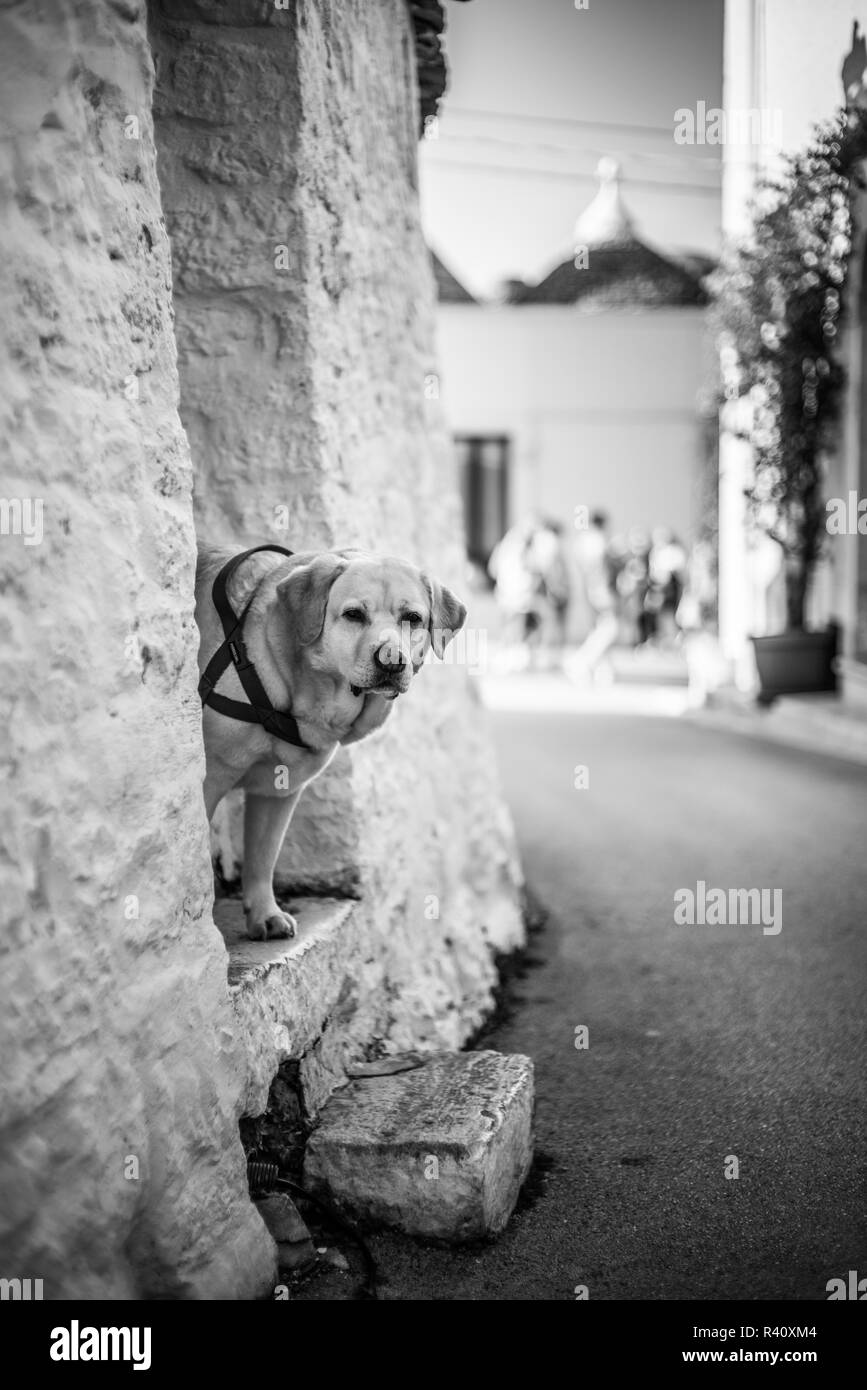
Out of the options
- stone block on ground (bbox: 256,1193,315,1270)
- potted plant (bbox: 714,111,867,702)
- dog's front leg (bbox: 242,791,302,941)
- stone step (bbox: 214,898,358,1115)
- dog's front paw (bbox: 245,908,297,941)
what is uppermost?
potted plant (bbox: 714,111,867,702)

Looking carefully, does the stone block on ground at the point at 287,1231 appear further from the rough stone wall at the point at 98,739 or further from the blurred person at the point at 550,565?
the blurred person at the point at 550,565

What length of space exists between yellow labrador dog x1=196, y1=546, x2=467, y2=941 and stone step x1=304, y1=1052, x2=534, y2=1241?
0.95 m

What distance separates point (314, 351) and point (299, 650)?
4.27 ft

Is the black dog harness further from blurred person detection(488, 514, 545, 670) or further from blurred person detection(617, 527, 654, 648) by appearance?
blurred person detection(617, 527, 654, 648)

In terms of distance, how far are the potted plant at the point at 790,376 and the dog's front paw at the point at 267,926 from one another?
10.7 m

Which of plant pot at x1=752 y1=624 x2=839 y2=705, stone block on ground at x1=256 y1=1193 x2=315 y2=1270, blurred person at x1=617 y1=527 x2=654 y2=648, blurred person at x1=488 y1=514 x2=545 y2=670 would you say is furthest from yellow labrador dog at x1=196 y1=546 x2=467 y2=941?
blurred person at x1=617 y1=527 x2=654 y2=648

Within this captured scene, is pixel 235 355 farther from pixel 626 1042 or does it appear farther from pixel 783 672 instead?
pixel 783 672

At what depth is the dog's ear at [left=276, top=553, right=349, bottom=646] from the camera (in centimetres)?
329

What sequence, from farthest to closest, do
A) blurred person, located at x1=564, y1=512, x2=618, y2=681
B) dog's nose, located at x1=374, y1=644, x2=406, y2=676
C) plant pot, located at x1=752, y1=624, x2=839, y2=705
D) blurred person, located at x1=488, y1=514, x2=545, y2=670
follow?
blurred person, located at x1=488, y1=514, x2=545, y2=670, blurred person, located at x1=564, y1=512, x2=618, y2=681, plant pot, located at x1=752, y1=624, x2=839, y2=705, dog's nose, located at x1=374, y1=644, x2=406, y2=676

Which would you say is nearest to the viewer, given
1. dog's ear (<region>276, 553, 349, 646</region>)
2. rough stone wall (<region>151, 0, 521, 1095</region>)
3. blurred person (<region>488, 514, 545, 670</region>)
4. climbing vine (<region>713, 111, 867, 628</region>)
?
dog's ear (<region>276, 553, 349, 646</region>)

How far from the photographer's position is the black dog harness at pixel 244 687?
3.44m

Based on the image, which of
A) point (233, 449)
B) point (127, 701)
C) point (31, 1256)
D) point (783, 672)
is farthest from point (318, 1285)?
point (783, 672)

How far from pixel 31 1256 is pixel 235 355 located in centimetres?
285

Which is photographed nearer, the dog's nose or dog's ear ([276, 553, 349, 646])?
the dog's nose
